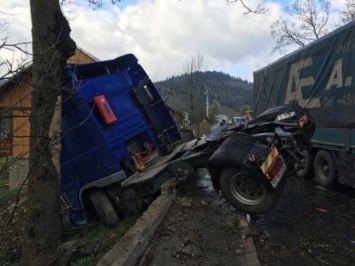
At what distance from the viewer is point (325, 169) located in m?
7.97

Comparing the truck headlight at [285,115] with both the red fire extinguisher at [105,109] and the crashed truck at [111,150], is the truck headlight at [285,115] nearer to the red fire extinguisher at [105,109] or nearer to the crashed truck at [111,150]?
the crashed truck at [111,150]

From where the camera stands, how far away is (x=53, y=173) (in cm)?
469

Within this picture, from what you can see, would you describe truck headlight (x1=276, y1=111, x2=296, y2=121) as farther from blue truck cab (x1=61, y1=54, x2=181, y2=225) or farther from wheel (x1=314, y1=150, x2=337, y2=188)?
blue truck cab (x1=61, y1=54, x2=181, y2=225)

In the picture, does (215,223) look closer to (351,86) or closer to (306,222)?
(306,222)

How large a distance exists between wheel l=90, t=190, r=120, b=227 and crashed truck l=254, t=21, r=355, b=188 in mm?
4365

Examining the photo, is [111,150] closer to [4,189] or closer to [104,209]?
[104,209]

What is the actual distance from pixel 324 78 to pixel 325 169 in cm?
197

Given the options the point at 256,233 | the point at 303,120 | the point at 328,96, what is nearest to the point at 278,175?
the point at 256,233

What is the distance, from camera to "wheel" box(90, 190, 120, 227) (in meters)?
6.88

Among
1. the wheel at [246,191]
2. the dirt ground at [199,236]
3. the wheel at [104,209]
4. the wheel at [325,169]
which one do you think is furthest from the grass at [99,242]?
the wheel at [325,169]

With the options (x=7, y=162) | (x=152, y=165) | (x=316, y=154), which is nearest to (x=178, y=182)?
(x=152, y=165)

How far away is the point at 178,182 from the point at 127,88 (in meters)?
2.49

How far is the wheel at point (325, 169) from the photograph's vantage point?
7.46 m

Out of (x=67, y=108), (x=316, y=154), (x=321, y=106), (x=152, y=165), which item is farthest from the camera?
(x=316, y=154)
